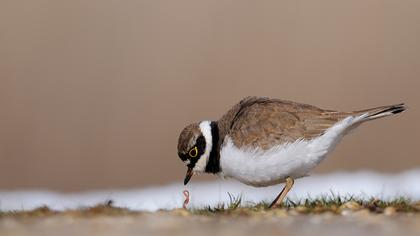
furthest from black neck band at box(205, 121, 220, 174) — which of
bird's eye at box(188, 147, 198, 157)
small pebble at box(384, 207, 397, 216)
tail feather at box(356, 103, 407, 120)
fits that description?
small pebble at box(384, 207, 397, 216)

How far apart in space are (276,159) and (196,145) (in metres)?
0.94

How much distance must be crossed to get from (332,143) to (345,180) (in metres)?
7.04

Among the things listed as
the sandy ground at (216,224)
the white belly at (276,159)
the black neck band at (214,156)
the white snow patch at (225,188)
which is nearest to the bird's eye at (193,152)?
the black neck band at (214,156)

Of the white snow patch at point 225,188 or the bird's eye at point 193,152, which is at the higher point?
the bird's eye at point 193,152

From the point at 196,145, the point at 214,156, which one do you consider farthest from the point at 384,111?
the point at 196,145

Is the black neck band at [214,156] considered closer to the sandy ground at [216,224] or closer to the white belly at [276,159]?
the white belly at [276,159]

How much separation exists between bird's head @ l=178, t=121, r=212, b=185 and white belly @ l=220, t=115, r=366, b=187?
27 centimetres

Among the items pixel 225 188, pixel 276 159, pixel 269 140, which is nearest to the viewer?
pixel 276 159

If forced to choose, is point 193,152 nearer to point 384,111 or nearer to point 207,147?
point 207,147

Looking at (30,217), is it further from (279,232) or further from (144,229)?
(279,232)

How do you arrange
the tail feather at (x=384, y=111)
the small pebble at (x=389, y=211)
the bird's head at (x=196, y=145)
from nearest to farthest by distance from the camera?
the small pebble at (x=389, y=211) < the tail feather at (x=384, y=111) < the bird's head at (x=196, y=145)

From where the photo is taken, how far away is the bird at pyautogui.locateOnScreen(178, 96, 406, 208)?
32.1 feet

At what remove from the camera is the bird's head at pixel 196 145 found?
10.2 m

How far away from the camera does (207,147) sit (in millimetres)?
10188
